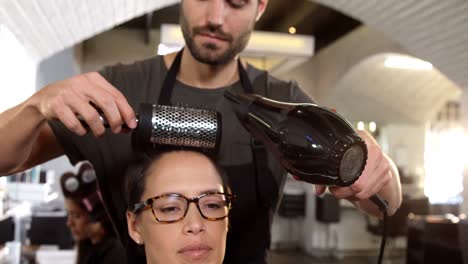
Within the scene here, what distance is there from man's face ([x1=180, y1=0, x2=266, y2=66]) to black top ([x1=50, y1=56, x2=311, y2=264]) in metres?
0.12

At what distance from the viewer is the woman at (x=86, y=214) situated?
98.3 inches

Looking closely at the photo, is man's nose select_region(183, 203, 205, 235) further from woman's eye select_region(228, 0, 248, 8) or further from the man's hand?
woman's eye select_region(228, 0, 248, 8)

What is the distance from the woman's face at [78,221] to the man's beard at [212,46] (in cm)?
178

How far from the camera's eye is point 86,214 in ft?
8.57

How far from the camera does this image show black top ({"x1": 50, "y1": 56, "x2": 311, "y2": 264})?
1123 mm

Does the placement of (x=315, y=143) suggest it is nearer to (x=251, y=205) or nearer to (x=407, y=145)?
(x=251, y=205)

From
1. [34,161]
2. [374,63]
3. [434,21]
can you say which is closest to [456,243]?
[434,21]

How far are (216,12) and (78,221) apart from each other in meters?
1.92

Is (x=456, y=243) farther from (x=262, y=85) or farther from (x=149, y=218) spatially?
(x=149, y=218)

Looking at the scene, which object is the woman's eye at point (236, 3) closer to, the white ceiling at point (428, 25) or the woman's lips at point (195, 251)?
the woman's lips at point (195, 251)

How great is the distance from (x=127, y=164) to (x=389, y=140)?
7107 mm

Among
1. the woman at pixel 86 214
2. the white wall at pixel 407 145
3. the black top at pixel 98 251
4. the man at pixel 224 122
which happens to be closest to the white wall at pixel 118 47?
the white wall at pixel 407 145

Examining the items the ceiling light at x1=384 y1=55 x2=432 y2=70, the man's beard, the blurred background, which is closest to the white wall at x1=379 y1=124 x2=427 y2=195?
the blurred background

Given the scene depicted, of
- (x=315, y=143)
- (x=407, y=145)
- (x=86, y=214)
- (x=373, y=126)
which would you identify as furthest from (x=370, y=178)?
(x=407, y=145)
